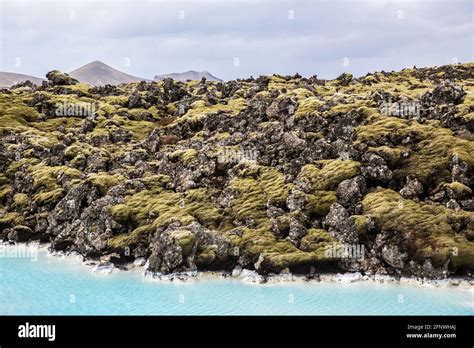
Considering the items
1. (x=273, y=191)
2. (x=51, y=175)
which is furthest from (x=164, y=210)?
(x=51, y=175)

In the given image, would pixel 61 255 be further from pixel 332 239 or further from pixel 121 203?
pixel 332 239

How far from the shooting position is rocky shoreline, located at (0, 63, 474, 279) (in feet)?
169

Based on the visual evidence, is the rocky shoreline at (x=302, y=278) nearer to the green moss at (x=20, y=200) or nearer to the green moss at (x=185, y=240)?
the green moss at (x=185, y=240)

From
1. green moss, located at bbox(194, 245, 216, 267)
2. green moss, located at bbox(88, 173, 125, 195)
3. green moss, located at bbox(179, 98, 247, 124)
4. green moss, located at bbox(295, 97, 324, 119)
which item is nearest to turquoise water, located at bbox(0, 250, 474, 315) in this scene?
green moss, located at bbox(194, 245, 216, 267)

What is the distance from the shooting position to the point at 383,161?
61.4 meters

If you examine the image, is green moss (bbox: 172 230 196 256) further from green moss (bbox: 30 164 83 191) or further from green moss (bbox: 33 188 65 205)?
green moss (bbox: 30 164 83 191)

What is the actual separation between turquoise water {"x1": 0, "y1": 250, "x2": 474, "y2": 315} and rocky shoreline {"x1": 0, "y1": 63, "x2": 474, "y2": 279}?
10.2 ft

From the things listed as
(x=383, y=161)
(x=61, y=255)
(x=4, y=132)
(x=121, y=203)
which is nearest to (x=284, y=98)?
(x=383, y=161)

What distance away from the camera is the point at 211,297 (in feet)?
147

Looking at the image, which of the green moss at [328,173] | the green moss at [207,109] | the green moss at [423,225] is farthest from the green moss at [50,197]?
the green moss at [423,225]

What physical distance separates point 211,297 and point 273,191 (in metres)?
22.2

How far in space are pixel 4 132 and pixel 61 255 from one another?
54.9m

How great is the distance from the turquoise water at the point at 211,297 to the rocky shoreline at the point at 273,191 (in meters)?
3.12

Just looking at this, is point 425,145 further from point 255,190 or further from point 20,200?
point 20,200
